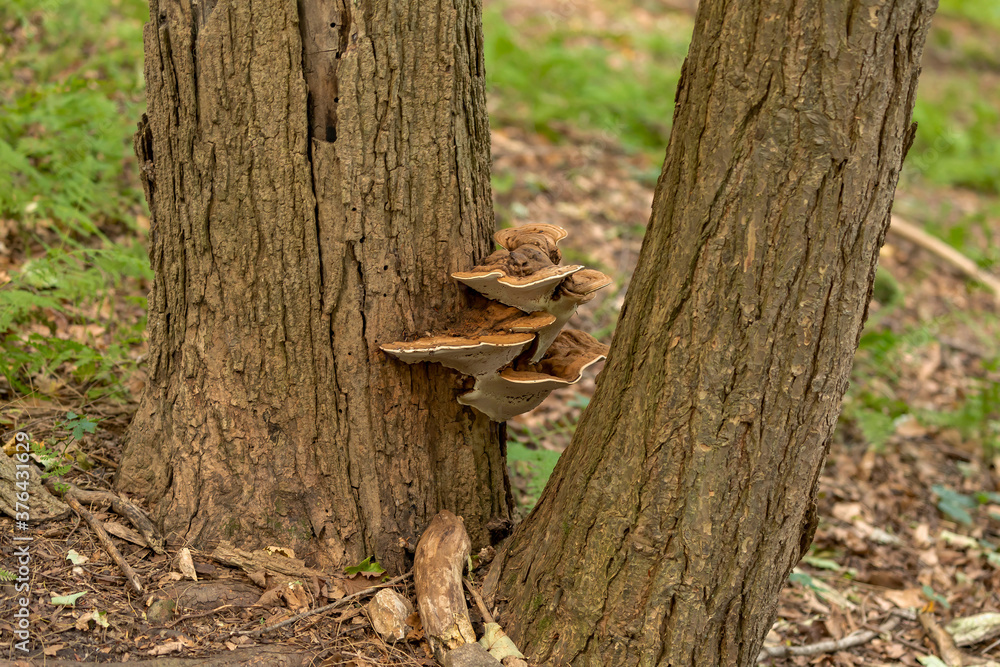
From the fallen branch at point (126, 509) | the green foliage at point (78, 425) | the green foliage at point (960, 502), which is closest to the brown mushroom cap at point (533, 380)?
the fallen branch at point (126, 509)

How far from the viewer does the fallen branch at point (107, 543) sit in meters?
2.73

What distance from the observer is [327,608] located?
2.80 meters

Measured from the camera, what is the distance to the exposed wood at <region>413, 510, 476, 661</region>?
Answer: 107 inches

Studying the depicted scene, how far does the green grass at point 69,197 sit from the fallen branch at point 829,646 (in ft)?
11.8

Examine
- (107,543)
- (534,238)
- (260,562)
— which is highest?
(534,238)

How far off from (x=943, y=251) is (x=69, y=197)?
923 centimetres

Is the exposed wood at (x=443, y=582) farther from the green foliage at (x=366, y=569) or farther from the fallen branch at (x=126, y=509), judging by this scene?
the fallen branch at (x=126, y=509)

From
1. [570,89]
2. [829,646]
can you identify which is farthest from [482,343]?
[570,89]

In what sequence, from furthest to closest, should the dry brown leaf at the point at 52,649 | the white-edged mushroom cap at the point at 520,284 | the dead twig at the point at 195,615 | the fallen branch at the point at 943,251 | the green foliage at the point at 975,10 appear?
the green foliage at the point at 975,10 < the fallen branch at the point at 943,251 < the dead twig at the point at 195,615 < the white-edged mushroom cap at the point at 520,284 < the dry brown leaf at the point at 52,649

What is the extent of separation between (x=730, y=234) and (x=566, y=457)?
45.3 inches

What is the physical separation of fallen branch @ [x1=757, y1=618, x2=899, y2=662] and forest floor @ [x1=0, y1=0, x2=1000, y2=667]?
1cm

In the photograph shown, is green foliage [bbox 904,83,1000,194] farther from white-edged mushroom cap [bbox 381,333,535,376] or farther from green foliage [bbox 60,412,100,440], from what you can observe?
green foliage [bbox 60,412,100,440]

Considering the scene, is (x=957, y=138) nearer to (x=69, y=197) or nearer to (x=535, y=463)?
(x=535, y=463)

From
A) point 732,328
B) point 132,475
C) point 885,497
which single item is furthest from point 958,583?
point 132,475
